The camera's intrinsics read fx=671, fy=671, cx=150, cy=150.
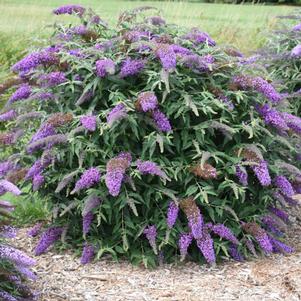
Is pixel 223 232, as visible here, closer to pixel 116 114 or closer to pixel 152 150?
pixel 152 150

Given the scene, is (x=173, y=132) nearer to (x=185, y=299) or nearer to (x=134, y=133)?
(x=134, y=133)

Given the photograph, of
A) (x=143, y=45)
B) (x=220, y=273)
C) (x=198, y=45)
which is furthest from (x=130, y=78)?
(x=220, y=273)

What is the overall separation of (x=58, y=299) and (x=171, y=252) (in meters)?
1.01

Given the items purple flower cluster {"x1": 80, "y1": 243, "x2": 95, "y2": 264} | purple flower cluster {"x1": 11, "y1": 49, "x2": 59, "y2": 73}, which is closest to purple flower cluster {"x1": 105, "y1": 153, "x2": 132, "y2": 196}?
purple flower cluster {"x1": 80, "y1": 243, "x2": 95, "y2": 264}

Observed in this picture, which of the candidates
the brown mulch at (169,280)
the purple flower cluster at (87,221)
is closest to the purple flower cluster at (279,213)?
the brown mulch at (169,280)

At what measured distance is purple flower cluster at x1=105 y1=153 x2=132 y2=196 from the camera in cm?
439

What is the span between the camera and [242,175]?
4.81 metres

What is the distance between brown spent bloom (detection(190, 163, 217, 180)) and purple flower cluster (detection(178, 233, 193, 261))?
0.44 meters

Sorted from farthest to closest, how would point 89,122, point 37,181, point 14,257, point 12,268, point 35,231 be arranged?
point 35,231
point 37,181
point 89,122
point 12,268
point 14,257

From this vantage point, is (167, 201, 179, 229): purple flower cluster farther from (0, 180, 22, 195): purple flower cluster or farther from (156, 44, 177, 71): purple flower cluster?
(0, 180, 22, 195): purple flower cluster

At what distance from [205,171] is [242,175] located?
1.11ft

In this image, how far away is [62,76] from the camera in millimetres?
4957

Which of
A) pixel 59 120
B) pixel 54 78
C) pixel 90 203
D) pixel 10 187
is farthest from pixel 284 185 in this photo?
pixel 10 187

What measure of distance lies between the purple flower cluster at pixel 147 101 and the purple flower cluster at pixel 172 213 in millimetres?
691
